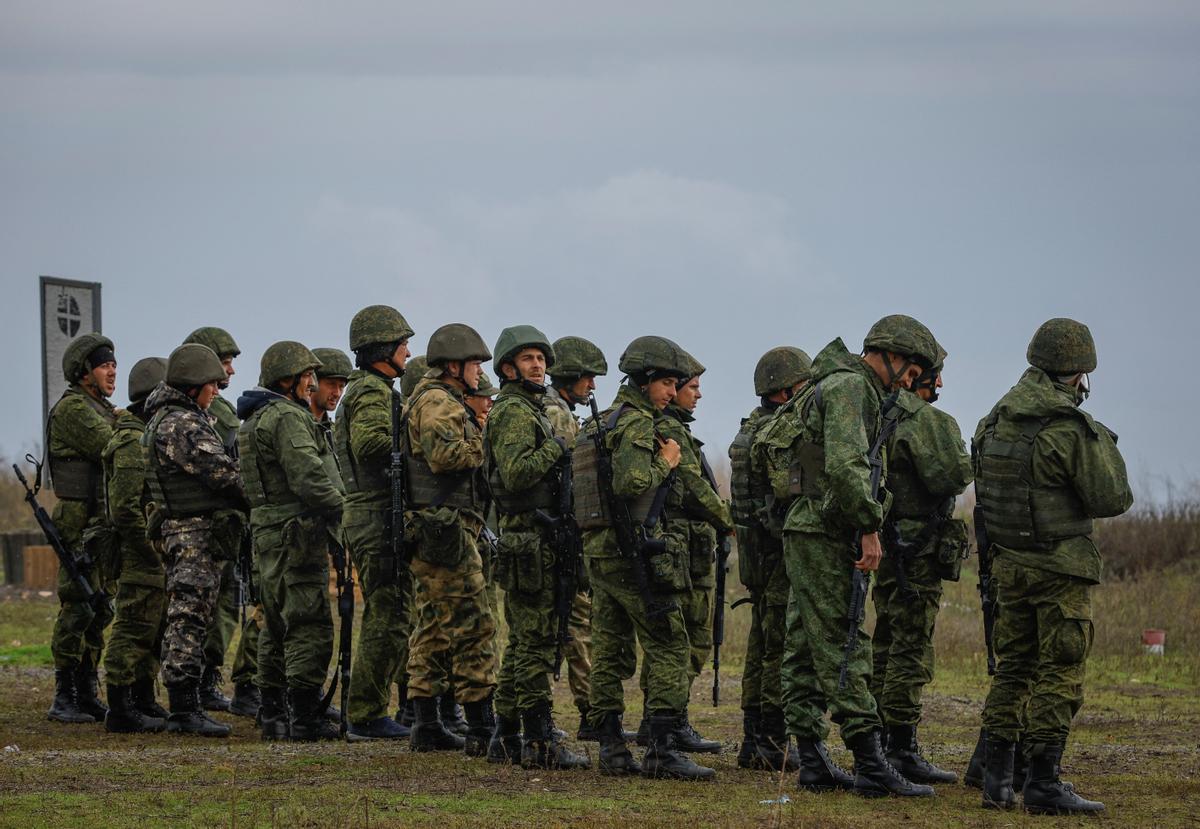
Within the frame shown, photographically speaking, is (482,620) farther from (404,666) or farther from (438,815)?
(438,815)

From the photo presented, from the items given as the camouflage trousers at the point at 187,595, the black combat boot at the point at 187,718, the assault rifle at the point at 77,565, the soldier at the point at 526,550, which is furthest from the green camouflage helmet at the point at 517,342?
the assault rifle at the point at 77,565

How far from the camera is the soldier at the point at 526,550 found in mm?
9539

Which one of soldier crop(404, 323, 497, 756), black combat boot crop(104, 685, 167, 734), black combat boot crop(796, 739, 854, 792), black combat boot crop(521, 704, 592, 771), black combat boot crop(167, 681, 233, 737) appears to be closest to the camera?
black combat boot crop(796, 739, 854, 792)

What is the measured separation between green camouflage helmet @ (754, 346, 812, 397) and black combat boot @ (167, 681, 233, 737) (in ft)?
14.4

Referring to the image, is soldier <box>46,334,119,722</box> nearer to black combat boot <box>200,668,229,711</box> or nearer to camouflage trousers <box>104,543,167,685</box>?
camouflage trousers <box>104,543,167,685</box>

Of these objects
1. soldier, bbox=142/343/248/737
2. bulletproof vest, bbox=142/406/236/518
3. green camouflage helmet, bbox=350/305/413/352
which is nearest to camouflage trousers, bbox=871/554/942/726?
green camouflage helmet, bbox=350/305/413/352

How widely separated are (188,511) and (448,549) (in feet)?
7.30

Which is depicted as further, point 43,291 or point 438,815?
point 43,291

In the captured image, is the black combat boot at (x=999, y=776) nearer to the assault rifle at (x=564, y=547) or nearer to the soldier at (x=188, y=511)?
the assault rifle at (x=564, y=547)

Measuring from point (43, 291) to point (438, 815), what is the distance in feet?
33.3

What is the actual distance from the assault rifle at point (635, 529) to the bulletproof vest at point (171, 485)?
3347 millimetres

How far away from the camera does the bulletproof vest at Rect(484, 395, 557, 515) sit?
975 centimetres

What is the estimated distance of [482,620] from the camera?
1019cm

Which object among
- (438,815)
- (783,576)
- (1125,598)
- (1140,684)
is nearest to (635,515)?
(783,576)
